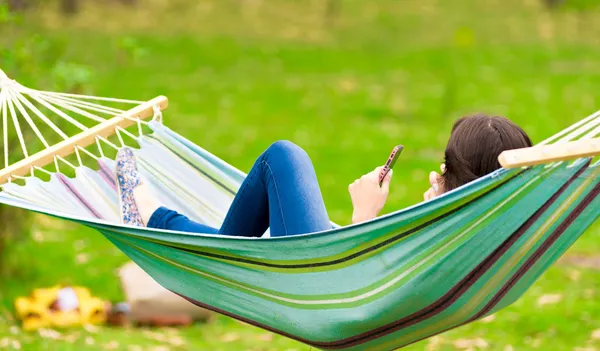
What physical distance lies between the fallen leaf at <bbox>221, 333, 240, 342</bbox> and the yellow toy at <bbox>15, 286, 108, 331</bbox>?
58cm

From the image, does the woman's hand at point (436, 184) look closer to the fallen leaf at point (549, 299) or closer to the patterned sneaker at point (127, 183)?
the patterned sneaker at point (127, 183)

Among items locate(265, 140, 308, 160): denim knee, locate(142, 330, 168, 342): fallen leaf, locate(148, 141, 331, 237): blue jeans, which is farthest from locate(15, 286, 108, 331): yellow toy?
locate(265, 140, 308, 160): denim knee

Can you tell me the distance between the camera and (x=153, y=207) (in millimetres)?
2818

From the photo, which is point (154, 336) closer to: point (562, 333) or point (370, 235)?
point (562, 333)

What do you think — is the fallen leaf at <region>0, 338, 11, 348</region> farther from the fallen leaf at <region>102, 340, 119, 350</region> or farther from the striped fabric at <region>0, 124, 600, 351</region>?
the striped fabric at <region>0, 124, 600, 351</region>

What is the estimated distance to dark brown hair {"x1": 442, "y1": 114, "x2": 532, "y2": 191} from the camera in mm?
2309

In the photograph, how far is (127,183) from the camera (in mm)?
2887

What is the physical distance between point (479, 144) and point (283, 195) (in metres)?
0.53

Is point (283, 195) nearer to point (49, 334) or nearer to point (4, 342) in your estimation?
point (4, 342)

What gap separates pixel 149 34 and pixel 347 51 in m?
2.50

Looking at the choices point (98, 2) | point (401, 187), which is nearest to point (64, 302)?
point (401, 187)

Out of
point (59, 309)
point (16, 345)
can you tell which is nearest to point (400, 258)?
point (16, 345)

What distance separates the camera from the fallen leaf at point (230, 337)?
13.3ft

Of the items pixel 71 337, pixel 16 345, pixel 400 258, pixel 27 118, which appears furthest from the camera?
pixel 71 337
